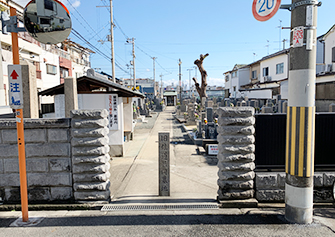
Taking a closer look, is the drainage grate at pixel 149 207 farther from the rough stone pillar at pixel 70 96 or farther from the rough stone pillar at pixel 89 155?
the rough stone pillar at pixel 70 96

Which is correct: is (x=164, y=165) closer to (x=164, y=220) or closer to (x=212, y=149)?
(x=164, y=220)

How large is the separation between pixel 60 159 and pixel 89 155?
0.68m

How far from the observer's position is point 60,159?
18.0 ft

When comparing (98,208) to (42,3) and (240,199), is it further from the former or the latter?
(42,3)

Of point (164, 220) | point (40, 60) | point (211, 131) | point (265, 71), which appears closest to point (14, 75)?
point (164, 220)

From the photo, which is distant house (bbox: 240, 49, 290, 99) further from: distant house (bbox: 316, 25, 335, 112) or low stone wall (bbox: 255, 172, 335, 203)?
low stone wall (bbox: 255, 172, 335, 203)

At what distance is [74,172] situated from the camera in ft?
17.9

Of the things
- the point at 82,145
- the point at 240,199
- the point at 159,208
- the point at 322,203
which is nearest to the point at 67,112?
the point at 82,145

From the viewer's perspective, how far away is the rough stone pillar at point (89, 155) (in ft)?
17.6

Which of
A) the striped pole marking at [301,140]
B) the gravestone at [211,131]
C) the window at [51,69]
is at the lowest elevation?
the gravestone at [211,131]

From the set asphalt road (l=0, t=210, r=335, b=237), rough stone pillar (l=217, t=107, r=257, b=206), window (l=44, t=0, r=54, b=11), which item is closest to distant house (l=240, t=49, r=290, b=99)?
rough stone pillar (l=217, t=107, r=257, b=206)

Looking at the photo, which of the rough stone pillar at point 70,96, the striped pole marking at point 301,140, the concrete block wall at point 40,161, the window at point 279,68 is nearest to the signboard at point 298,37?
the striped pole marking at point 301,140

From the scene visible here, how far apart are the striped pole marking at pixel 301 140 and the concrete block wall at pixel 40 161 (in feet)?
15.3

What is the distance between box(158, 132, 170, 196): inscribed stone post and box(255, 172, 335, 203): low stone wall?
2124mm
